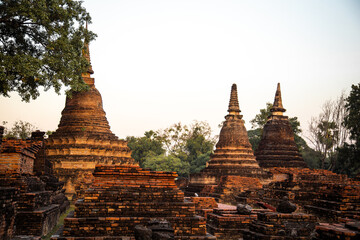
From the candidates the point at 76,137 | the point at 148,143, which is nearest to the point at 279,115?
the point at 76,137

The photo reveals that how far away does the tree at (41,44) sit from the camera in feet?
33.5

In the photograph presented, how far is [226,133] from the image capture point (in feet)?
99.1

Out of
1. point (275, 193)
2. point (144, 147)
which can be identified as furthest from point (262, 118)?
point (275, 193)

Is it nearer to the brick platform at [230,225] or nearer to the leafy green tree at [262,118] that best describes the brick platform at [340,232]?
the brick platform at [230,225]

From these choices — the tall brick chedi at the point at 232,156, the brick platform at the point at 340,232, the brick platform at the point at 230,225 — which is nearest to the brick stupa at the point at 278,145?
the tall brick chedi at the point at 232,156

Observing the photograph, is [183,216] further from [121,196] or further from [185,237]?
[121,196]

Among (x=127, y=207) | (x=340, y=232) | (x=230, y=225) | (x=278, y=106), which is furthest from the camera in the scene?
(x=278, y=106)

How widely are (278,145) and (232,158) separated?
595cm

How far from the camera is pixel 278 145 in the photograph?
3219 centimetres

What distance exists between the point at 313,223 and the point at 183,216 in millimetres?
3023

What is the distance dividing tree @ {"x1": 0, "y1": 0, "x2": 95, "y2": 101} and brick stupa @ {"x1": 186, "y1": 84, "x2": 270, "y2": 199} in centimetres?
1678

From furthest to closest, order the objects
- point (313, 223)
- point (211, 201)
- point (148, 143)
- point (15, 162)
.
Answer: point (148, 143) → point (211, 201) → point (15, 162) → point (313, 223)

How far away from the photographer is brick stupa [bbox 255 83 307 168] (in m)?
31.2

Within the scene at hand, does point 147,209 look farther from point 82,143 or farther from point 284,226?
point 82,143
